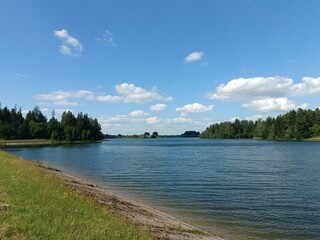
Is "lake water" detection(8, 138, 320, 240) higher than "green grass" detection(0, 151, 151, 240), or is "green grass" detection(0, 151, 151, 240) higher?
"green grass" detection(0, 151, 151, 240)

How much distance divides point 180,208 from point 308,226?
9393mm

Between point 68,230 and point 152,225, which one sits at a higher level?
point 68,230

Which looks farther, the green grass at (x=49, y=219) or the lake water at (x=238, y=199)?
the lake water at (x=238, y=199)

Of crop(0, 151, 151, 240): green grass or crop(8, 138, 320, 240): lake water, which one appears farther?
crop(8, 138, 320, 240): lake water

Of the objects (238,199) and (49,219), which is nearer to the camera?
(49,219)

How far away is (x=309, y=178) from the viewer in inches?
1761

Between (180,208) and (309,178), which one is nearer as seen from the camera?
(180,208)

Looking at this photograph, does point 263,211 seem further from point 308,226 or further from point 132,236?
point 132,236

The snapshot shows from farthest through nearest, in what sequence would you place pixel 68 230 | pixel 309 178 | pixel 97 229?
pixel 309 178, pixel 97 229, pixel 68 230

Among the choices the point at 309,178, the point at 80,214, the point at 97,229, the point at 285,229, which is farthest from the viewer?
the point at 309,178

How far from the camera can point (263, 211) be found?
1040 inches

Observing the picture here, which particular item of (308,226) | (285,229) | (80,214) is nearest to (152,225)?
(80,214)

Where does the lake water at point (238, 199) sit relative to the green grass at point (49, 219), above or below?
below

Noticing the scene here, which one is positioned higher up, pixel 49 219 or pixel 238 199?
pixel 49 219
